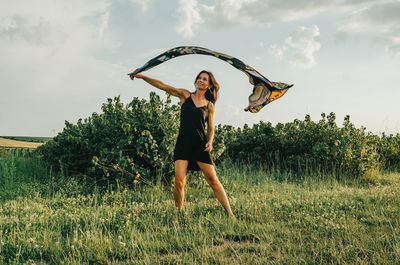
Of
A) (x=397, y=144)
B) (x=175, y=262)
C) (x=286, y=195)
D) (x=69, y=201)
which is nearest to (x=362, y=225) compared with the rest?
(x=286, y=195)

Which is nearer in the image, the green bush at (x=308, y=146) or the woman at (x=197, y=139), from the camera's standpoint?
the woman at (x=197, y=139)

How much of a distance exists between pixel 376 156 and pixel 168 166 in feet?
28.6

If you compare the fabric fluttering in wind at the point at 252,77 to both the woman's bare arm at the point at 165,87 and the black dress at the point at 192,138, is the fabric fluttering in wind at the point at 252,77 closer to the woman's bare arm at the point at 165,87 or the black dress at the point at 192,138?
the woman's bare arm at the point at 165,87

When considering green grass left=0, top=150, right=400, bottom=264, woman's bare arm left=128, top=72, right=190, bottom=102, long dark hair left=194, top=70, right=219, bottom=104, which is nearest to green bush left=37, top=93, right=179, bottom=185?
green grass left=0, top=150, right=400, bottom=264

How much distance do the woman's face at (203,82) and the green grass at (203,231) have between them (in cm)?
214

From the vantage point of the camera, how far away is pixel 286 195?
7.65 metres

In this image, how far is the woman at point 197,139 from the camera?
5.49 metres

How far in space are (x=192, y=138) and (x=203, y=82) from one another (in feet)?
3.23

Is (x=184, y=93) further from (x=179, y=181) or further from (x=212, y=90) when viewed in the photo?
(x=179, y=181)

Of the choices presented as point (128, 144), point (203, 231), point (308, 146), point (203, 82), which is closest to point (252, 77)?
point (203, 82)

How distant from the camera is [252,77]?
5809 millimetres

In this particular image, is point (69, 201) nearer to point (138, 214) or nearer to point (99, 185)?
point (99, 185)

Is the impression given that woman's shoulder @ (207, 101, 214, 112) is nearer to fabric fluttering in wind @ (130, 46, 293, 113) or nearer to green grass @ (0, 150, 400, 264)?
fabric fluttering in wind @ (130, 46, 293, 113)

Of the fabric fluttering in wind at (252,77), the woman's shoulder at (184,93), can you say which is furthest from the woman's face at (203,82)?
the fabric fluttering in wind at (252,77)
